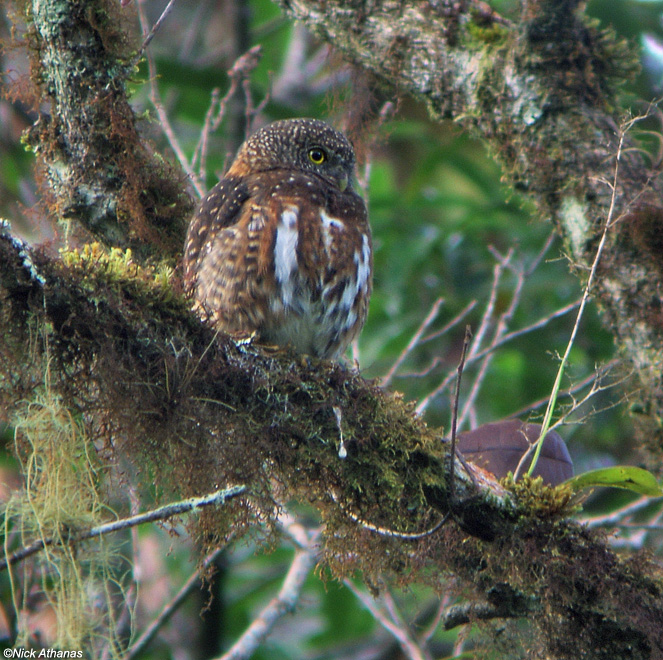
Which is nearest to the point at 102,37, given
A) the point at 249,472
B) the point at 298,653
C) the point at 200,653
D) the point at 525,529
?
the point at 249,472

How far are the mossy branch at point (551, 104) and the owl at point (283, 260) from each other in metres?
0.71

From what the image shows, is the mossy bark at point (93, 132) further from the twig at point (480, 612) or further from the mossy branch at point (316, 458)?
the twig at point (480, 612)

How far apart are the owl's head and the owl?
5.4 inches

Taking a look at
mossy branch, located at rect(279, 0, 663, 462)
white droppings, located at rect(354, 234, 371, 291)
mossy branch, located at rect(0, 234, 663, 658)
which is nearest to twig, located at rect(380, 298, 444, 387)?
white droppings, located at rect(354, 234, 371, 291)

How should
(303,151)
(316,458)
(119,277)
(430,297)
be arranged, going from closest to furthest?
(119,277), (316,458), (303,151), (430,297)

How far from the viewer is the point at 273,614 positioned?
3711 millimetres

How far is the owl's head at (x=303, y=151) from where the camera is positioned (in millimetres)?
3363

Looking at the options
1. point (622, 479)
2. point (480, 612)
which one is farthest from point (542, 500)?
point (480, 612)

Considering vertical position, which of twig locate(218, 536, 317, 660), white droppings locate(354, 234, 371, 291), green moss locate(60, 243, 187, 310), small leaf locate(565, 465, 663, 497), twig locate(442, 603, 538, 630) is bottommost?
twig locate(218, 536, 317, 660)

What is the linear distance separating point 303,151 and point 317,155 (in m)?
0.06

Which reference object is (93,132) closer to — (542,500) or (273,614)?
(542,500)

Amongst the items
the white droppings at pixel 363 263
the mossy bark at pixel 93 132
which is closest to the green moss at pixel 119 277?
the mossy bark at pixel 93 132

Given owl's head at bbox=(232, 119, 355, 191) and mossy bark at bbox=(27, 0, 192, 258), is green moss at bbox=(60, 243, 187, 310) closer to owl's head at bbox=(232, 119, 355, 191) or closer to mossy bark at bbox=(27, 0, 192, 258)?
mossy bark at bbox=(27, 0, 192, 258)

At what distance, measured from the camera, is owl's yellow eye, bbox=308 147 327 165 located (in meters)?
3.41
